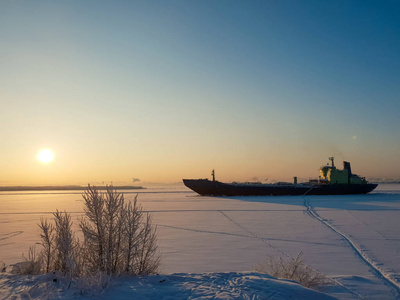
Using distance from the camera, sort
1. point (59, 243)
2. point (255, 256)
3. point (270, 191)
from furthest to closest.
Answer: point (270, 191) → point (255, 256) → point (59, 243)

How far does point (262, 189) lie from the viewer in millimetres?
43344

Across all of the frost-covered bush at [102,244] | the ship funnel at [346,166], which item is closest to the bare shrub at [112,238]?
the frost-covered bush at [102,244]

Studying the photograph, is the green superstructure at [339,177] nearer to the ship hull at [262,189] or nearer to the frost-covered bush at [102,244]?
the ship hull at [262,189]

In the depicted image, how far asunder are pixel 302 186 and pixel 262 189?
258 inches

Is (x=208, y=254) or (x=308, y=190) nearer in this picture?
(x=208, y=254)

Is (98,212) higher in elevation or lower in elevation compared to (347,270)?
higher

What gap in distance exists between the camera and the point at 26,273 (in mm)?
5344

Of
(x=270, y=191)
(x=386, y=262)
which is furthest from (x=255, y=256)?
(x=270, y=191)

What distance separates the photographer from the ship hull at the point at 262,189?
42.5 m

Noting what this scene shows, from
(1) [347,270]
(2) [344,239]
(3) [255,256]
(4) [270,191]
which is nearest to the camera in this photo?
(1) [347,270]

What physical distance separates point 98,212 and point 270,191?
40729 millimetres

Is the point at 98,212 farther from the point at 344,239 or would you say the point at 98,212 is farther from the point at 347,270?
the point at 344,239

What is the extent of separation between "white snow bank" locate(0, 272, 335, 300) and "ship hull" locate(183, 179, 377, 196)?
3751 cm

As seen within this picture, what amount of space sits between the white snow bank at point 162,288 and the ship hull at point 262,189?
3751cm
